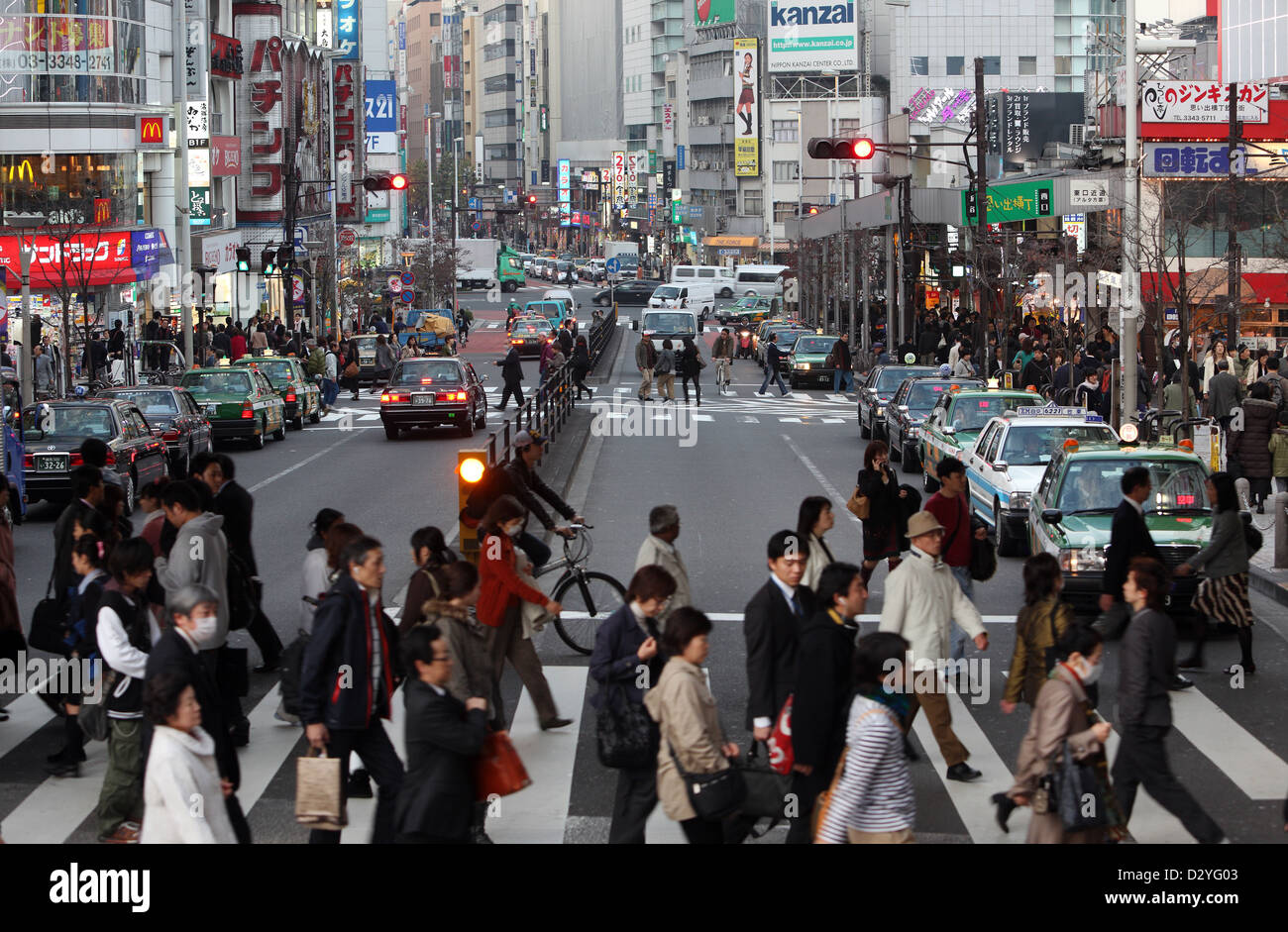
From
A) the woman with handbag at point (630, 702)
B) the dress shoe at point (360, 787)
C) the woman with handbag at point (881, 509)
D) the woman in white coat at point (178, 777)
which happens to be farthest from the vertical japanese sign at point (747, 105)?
the woman in white coat at point (178, 777)

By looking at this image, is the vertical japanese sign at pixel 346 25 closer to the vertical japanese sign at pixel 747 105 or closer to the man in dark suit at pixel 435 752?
the vertical japanese sign at pixel 747 105

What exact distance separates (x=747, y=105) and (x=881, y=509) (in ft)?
406

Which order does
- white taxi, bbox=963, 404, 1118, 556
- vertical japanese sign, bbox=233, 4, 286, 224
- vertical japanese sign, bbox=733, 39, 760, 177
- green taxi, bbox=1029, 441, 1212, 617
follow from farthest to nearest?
vertical japanese sign, bbox=733, 39, 760, 177
vertical japanese sign, bbox=233, 4, 286, 224
white taxi, bbox=963, 404, 1118, 556
green taxi, bbox=1029, 441, 1212, 617

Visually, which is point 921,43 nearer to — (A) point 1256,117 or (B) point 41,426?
(A) point 1256,117

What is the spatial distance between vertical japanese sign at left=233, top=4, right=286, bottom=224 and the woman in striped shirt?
69384 mm

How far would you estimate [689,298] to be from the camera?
9719 cm

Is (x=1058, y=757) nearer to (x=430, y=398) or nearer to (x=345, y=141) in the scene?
(x=430, y=398)

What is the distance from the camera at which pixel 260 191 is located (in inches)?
2908

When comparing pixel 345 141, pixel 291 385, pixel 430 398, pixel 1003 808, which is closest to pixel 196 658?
pixel 1003 808

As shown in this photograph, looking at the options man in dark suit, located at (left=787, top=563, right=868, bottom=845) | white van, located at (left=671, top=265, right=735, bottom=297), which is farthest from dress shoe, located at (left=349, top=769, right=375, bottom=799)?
white van, located at (left=671, top=265, right=735, bottom=297)

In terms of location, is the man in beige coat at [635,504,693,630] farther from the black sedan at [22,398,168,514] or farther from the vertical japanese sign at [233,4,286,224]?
the vertical japanese sign at [233,4,286,224]

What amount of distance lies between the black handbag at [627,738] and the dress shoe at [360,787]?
2503 millimetres

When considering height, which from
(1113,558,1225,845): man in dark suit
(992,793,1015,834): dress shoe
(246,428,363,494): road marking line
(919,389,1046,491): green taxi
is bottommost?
(992,793,1015,834): dress shoe

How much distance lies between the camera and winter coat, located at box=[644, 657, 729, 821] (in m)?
7.55
